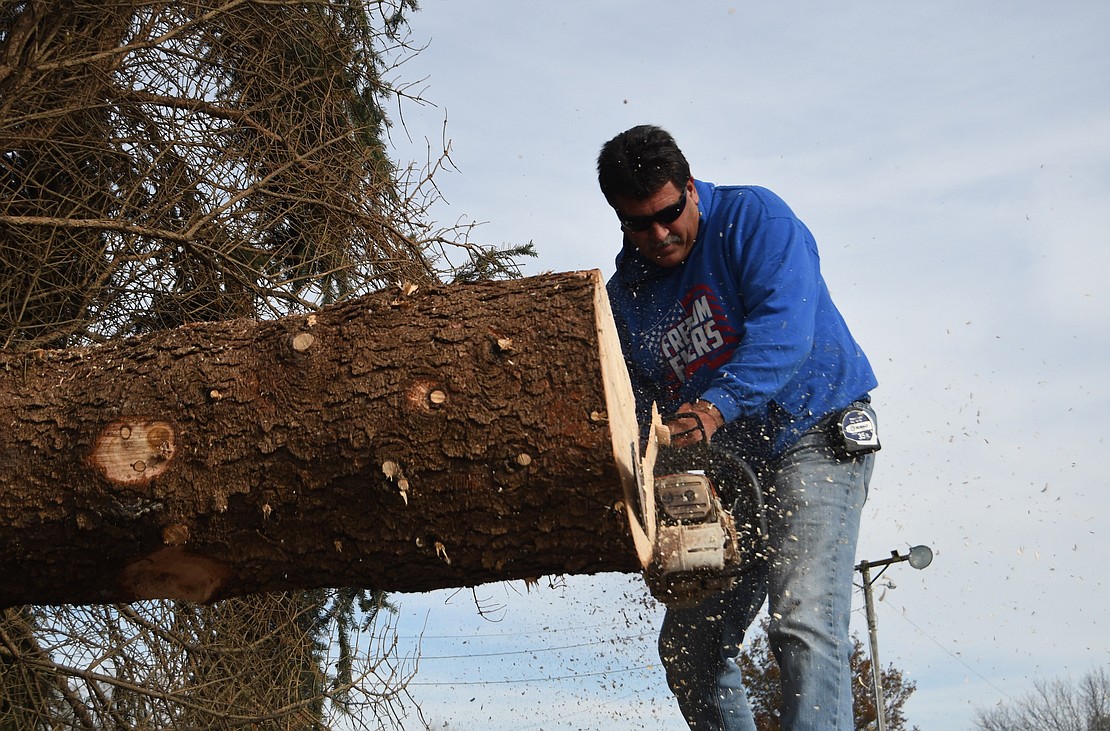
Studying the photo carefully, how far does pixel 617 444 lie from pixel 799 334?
0.91m

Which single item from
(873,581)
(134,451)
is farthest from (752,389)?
(873,581)

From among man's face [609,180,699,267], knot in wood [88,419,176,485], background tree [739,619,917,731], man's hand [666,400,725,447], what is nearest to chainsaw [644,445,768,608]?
man's hand [666,400,725,447]

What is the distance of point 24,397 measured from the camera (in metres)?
2.69

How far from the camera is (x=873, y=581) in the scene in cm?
856

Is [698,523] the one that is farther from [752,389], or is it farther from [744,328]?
[744,328]

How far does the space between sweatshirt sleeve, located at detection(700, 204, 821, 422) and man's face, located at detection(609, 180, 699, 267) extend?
0.53 ft

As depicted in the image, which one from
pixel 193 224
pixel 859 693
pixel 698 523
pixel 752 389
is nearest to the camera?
pixel 698 523

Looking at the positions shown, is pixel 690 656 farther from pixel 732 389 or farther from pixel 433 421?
pixel 433 421

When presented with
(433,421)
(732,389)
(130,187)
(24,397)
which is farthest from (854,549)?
(130,187)

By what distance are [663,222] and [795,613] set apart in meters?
1.29

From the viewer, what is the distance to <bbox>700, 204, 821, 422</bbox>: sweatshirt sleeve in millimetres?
2791

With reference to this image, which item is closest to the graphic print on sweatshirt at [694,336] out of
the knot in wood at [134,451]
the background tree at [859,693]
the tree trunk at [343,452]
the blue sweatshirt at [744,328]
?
the blue sweatshirt at [744,328]

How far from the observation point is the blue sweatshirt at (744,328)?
2.86m

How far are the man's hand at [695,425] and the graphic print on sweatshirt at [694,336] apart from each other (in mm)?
466
